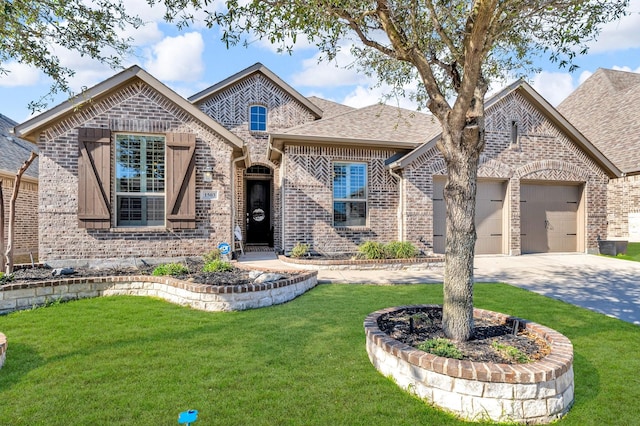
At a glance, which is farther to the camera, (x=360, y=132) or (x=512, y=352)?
(x=360, y=132)

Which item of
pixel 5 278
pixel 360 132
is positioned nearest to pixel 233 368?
pixel 5 278

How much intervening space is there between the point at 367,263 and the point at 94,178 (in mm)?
7029

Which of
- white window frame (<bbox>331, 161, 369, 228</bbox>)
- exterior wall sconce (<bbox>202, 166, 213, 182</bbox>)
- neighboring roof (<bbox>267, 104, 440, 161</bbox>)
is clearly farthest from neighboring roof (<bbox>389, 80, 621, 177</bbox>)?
exterior wall sconce (<bbox>202, 166, 213, 182</bbox>)

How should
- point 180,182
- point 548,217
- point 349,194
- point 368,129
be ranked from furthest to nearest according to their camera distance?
point 548,217 < point 368,129 < point 349,194 < point 180,182

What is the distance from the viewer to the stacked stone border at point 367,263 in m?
8.71

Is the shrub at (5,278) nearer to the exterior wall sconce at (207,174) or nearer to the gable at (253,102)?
the exterior wall sconce at (207,174)

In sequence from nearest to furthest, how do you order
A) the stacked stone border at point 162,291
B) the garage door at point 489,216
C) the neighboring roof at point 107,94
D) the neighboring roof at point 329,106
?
the stacked stone border at point 162,291, the neighboring roof at point 107,94, the garage door at point 489,216, the neighboring roof at point 329,106

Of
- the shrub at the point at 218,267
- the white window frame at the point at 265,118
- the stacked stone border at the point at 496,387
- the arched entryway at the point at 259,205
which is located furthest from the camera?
the white window frame at the point at 265,118

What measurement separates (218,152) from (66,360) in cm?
621

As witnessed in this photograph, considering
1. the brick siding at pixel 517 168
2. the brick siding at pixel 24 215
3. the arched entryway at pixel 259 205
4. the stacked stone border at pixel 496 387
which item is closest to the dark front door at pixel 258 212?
the arched entryway at pixel 259 205

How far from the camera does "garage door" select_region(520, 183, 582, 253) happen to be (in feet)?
38.8

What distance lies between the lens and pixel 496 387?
264 centimetres

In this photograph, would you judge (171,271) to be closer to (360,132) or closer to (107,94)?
(107,94)

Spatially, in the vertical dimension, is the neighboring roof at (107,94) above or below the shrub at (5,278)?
above
